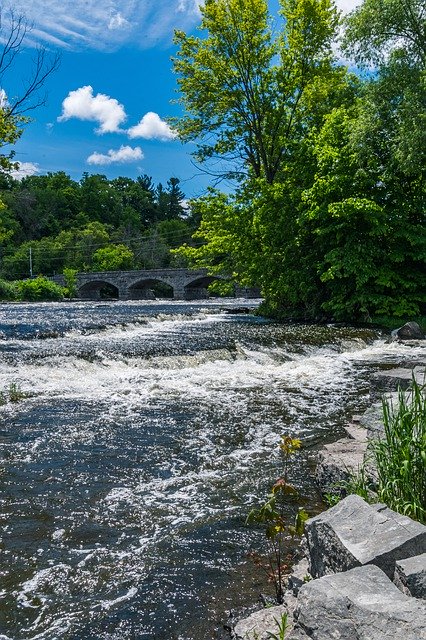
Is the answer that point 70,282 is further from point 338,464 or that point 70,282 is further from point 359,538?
point 359,538

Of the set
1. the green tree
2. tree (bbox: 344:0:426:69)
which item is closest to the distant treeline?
the green tree

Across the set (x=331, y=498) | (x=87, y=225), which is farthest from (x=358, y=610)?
(x=87, y=225)

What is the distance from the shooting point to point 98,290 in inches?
2852

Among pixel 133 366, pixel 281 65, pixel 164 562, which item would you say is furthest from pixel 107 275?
pixel 164 562

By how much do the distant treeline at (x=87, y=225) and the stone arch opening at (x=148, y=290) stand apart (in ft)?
17.9

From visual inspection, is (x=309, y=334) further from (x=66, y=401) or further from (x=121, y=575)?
(x=121, y=575)

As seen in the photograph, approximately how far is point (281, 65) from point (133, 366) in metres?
17.9

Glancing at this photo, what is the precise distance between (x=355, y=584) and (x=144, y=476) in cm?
334

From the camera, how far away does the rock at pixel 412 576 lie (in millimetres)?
2031

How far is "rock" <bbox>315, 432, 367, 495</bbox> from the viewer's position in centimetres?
435

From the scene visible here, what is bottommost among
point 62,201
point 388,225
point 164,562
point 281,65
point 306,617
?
point 164,562

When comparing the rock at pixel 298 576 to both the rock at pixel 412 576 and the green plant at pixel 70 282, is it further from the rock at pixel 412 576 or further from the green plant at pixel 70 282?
the green plant at pixel 70 282

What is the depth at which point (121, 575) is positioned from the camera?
333cm

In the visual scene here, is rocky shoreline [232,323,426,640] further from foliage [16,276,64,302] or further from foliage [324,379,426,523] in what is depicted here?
foliage [16,276,64,302]
